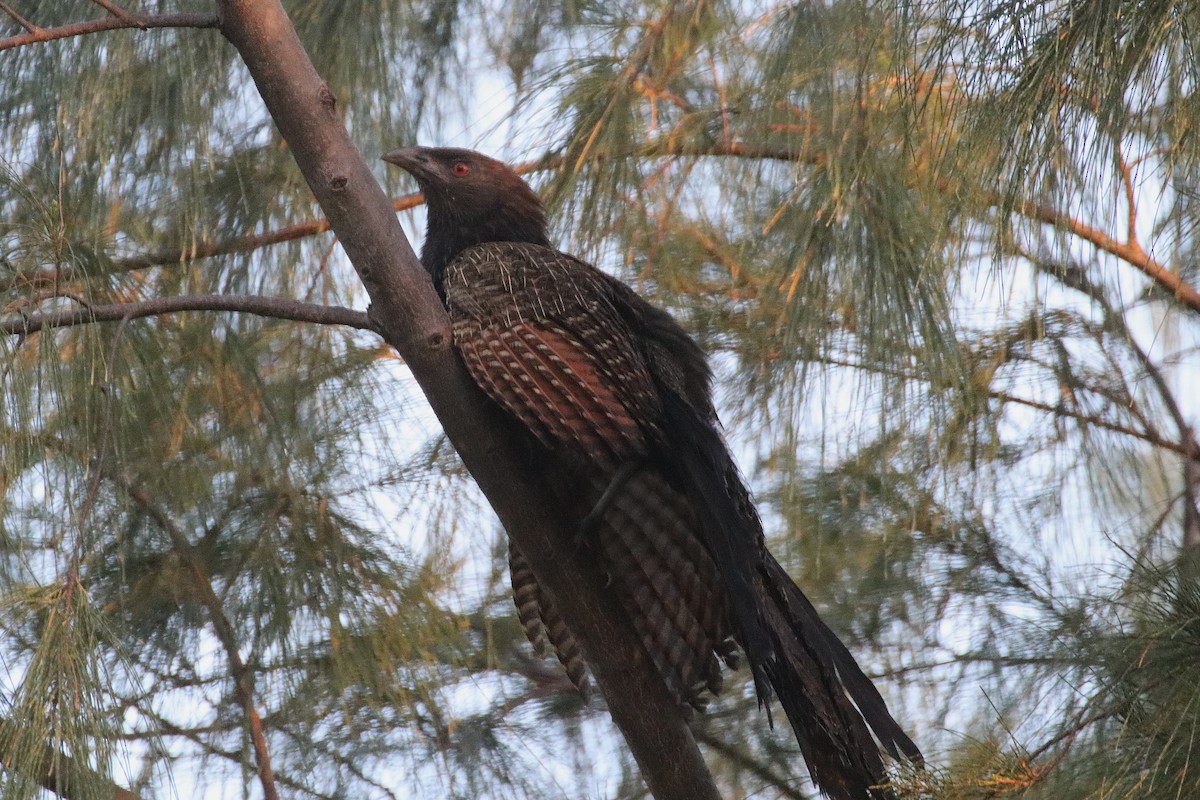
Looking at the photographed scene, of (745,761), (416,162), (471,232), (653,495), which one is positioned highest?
(416,162)

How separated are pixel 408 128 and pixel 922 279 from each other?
4.46 feet

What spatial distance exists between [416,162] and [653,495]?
1.02 meters

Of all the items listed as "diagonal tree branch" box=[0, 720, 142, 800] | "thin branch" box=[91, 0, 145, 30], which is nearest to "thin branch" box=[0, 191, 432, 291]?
"thin branch" box=[91, 0, 145, 30]

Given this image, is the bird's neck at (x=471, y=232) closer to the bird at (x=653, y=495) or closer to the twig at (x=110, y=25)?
the bird at (x=653, y=495)

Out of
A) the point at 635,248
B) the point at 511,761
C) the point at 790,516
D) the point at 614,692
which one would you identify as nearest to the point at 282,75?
the point at 614,692

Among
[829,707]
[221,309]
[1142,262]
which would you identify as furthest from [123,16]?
[1142,262]

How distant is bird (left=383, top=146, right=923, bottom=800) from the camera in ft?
6.10

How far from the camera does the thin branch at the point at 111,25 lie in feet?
5.97

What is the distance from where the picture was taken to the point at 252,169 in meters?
3.04

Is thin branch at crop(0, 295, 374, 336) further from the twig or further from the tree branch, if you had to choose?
the twig

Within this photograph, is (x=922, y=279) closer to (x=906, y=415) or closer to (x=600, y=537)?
(x=906, y=415)

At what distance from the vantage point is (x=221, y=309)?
1.89 m

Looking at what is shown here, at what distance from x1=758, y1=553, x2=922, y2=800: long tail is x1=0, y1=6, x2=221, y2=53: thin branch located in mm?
1220

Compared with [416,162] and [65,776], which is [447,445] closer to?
[416,162]
